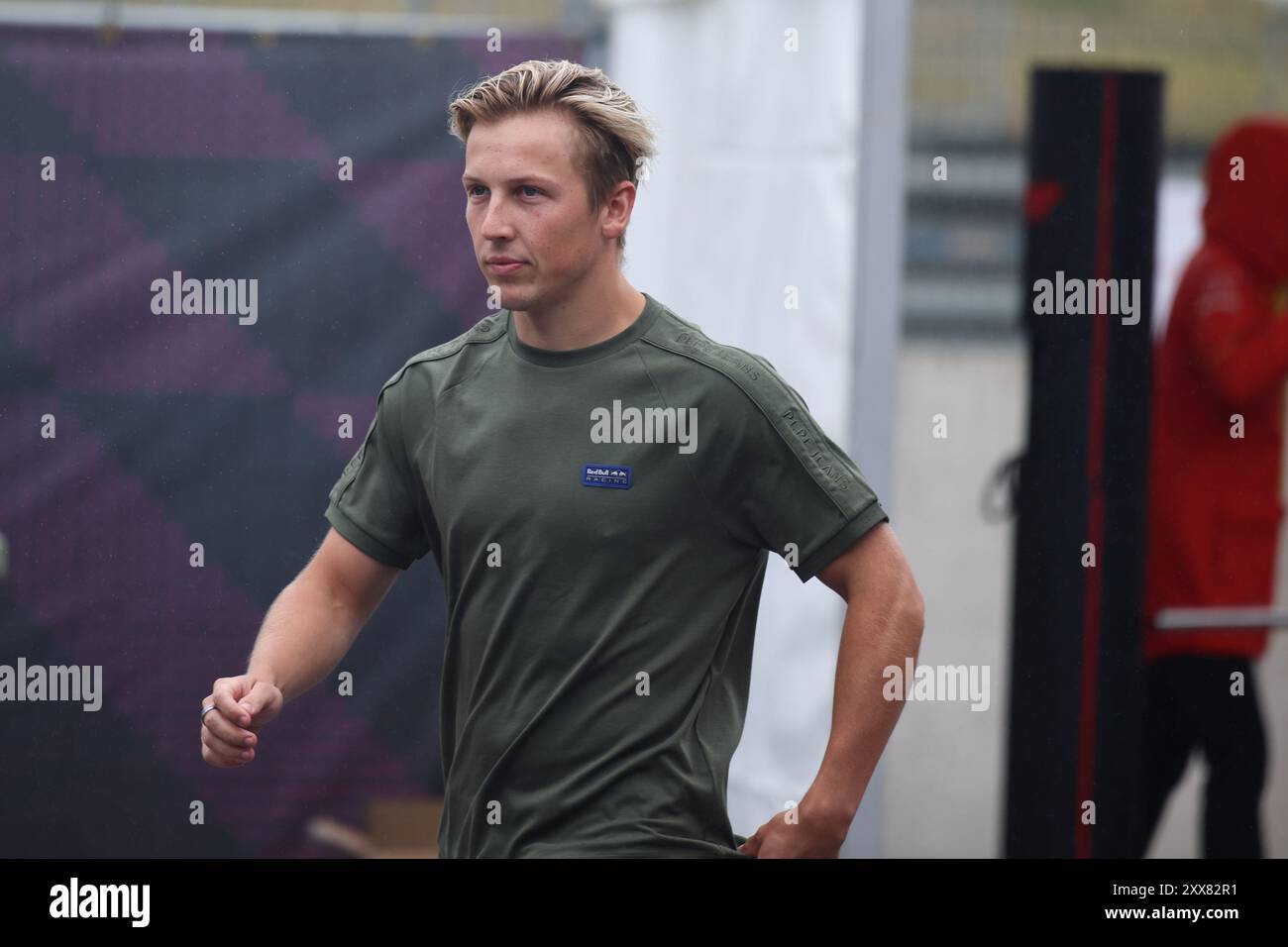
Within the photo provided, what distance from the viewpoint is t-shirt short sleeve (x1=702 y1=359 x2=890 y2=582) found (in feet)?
7.13

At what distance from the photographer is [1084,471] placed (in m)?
3.25

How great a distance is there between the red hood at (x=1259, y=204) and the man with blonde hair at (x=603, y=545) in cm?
192

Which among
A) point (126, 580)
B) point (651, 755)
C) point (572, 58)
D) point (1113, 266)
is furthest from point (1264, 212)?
point (126, 580)

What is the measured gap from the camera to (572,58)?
4.04 meters

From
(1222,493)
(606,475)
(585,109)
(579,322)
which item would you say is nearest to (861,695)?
(606,475)

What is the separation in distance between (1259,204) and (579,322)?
2101 mm

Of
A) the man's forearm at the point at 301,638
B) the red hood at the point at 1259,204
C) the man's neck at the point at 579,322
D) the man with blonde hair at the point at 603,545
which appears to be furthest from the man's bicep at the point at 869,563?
the red hood at the point at 1259,204

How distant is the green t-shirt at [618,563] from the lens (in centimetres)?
216

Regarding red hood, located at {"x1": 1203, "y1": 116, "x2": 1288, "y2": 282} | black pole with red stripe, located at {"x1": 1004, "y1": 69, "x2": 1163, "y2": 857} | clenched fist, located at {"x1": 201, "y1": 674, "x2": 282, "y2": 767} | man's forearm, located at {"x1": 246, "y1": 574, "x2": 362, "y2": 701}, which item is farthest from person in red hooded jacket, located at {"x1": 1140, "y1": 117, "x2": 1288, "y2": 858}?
clenched fist, located at {"x1": 201, "y1": 674, "x2": 282, "y2": 767}

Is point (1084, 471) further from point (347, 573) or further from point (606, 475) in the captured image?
point (347, 573)

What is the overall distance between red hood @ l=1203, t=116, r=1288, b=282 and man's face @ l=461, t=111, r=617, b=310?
206 centimetres

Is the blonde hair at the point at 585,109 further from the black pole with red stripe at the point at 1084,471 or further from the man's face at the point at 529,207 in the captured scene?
the black pole with red stripe at the point at 1084,471
